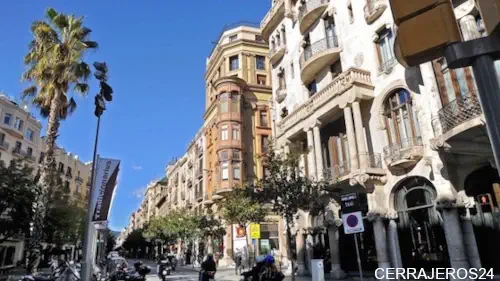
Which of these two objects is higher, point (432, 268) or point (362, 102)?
point (362, 102)

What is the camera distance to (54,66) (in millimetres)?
18344

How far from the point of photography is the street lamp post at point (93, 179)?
509 inches

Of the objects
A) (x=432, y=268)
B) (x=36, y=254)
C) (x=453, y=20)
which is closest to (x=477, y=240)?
(x=432, y=268)

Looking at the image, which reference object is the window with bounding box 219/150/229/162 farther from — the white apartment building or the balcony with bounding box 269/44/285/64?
the white apartment building

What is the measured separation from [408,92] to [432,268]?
7.56 metres

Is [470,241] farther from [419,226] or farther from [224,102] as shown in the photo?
[224,102]

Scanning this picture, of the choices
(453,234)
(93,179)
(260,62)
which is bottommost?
(453,234)

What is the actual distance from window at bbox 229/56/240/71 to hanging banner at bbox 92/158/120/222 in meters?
30.8

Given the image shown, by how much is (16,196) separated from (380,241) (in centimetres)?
1779

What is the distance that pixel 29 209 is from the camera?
18.7 metres

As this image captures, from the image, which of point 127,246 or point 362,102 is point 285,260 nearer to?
point 362,102

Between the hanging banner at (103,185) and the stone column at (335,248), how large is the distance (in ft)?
38.3

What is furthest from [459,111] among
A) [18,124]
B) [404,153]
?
[18,124]

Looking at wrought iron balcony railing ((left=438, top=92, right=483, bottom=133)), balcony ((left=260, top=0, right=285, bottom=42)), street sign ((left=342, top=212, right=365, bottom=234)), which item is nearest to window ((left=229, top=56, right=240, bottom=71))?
balcony ((left=260, top=0, right=285, bottom=42))
